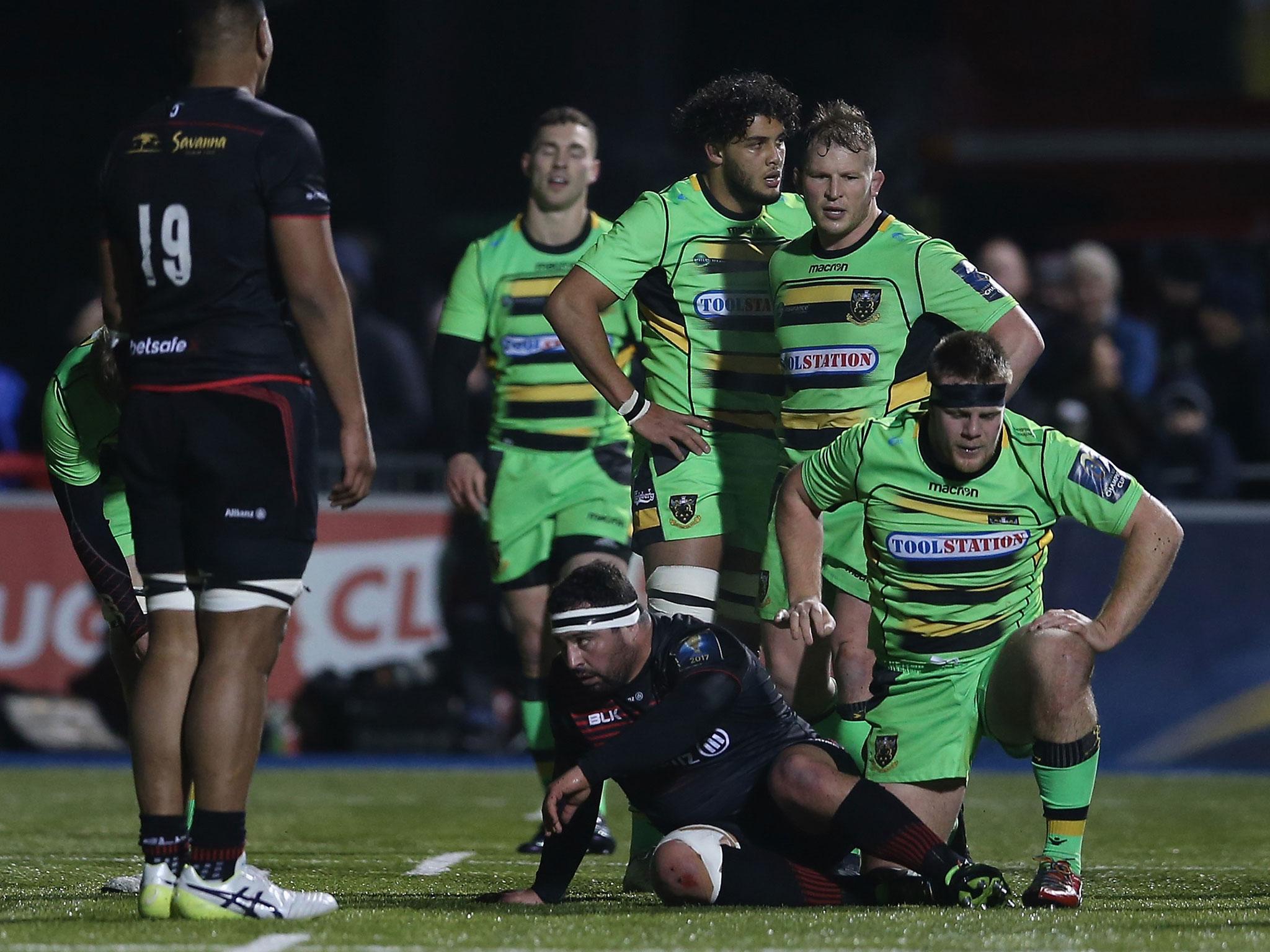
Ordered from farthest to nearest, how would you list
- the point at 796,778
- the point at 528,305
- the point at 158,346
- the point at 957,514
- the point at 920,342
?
the point at 528,305 < the point at 920,342 < the point at 957,514 < the point at 796,778 < the point at 158,346

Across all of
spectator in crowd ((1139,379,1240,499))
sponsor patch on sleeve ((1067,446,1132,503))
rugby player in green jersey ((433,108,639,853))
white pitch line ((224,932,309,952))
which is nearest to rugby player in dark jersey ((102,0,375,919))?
white pitch line ((224,932,309,952))

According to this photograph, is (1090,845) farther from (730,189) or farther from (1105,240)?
(1105,240)

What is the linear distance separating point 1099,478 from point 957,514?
408 millimetres

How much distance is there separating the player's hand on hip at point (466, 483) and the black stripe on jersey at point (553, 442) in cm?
21

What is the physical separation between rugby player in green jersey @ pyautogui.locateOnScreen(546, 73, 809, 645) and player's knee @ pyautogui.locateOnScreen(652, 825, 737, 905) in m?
1.20

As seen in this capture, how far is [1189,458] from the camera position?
37.6 ft

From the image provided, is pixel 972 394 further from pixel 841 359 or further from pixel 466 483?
pixel 466 483

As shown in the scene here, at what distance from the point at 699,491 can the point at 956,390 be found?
1.29 meters

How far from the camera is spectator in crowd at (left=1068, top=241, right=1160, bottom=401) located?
11633 millimetres

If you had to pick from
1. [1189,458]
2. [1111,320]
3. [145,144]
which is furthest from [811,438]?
[1111,320]

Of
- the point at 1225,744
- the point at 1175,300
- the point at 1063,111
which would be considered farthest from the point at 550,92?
the point at 1225,744

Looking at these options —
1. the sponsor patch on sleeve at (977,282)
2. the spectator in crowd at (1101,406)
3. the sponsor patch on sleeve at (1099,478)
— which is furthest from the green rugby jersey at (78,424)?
the spectator in crowd at (1101,406)

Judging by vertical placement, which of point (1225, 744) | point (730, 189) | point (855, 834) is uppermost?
point (730, 189)

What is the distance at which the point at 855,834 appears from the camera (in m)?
5.71
